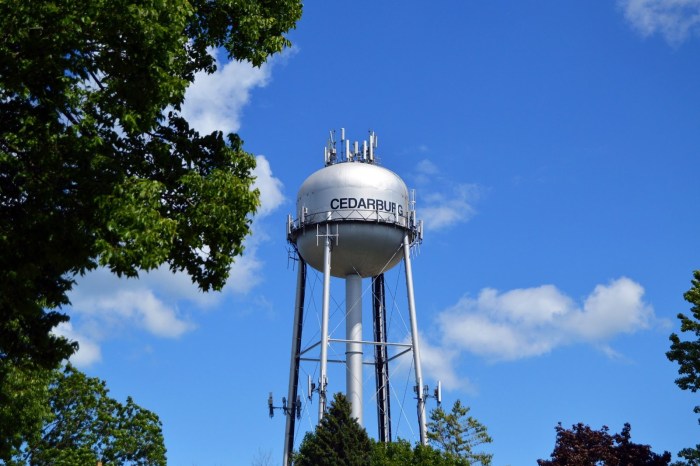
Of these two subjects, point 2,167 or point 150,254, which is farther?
point 2,167

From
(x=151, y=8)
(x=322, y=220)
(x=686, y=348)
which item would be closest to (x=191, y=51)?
(x=151, y=8)

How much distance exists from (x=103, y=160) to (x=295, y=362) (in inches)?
1329

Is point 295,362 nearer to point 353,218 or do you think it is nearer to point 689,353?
point 353,218

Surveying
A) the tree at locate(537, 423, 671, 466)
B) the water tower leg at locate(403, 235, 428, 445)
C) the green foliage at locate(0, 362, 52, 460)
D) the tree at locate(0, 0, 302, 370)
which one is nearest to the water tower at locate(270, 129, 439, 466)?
the water tower leg at locate(403, 235, 428, 445)

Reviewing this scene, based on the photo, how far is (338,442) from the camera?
3934 centimetres

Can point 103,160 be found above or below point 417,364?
below


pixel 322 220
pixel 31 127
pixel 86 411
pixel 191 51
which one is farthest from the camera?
pixel 86 411

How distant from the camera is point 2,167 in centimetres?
1367

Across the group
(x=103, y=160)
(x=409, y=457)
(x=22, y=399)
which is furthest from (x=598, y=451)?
(x=103, y=160)

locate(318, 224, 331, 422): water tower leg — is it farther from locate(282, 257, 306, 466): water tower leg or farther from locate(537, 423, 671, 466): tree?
locate(537, 423, 671, 466): tree

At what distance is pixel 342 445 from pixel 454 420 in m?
18.8

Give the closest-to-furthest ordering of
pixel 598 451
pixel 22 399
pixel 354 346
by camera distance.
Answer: pixel 22 399 → pixel 598 451 → pixel 354 346

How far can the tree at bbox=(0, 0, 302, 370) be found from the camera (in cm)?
1251

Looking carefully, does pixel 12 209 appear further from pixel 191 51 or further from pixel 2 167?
pixel 191 51
